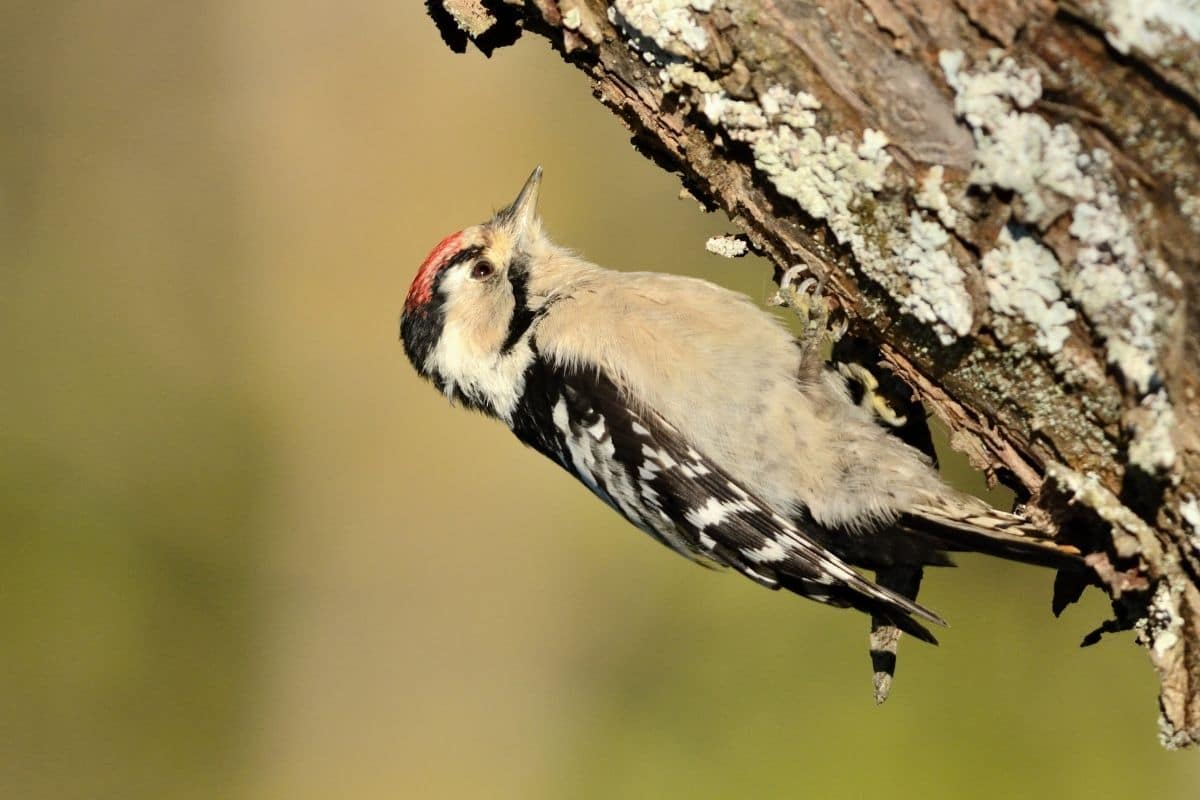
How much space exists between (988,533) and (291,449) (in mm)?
4891

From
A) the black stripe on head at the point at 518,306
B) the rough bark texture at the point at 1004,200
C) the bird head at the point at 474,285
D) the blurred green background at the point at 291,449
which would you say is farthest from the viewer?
the blurred green background at the point at 291,449

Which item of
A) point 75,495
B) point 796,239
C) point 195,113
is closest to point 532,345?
point 796,239

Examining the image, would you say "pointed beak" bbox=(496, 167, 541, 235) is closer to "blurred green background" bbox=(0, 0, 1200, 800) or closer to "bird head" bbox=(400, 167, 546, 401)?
"bird head" bbox=(400, 167, 546, 401)

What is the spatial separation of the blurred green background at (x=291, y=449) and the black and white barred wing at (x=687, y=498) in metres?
2.12

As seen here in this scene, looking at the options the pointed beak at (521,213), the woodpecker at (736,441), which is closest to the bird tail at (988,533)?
the woodpecker at (736,441)

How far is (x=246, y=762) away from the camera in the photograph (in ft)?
19.3

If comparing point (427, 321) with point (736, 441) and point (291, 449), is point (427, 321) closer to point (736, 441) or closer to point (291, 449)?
point (736, 441)

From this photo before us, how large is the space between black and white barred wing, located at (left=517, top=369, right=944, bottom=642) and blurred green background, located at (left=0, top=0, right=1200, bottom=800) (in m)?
2.12

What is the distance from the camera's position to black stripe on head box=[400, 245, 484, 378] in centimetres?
328

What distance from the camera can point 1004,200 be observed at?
1651mm

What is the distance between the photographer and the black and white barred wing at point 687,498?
261 centimetres

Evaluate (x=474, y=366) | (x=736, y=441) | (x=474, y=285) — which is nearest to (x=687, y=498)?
(x=736, y=441)

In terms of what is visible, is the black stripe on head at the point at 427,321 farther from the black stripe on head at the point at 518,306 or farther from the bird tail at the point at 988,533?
the bird tail at the point at 988,533

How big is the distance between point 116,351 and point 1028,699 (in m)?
5.04
